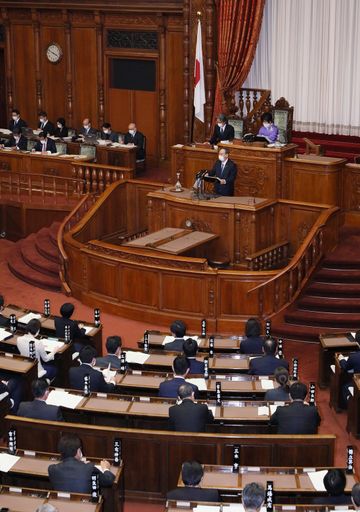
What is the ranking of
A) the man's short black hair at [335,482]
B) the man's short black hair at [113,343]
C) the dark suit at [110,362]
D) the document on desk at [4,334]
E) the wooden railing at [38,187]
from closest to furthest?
the man's short black hair at [335,482], the man's short black hair at [113,343], the dark suit at [110,362], the document on desk at [4,334], the wooden railing at [38,187]

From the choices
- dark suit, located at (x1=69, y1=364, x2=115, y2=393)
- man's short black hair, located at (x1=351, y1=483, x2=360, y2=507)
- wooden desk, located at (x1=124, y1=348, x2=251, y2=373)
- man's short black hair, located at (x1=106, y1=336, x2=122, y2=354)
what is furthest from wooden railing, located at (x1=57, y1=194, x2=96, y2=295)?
man's short black hair, located at (x1=351, y1=483, x2=360, y2=507)

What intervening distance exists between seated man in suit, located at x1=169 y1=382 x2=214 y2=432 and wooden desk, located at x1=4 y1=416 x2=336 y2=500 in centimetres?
16

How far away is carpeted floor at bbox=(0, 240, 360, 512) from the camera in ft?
31.8

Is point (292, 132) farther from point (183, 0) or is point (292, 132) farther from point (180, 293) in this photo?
point (180, 293)

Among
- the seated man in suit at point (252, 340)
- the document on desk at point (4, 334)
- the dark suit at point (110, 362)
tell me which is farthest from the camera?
the document on desk at point (4, 334)

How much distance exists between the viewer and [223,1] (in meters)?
17.5

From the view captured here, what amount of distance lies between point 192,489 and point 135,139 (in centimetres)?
1173

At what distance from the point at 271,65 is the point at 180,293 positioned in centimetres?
665

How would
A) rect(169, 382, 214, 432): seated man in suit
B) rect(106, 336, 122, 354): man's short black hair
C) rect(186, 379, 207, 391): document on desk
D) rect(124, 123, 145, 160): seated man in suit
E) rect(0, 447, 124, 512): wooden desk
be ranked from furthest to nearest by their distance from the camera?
1. rect(124, 123, 145, 160): seated man in suit
2. rect(106, 336, 122, 354): man's short black hair
3. rect(186, 379, 207, 391): document on desk
4. rect(169, 382, 214, 432): seated man in suit
5. rect(0, 447, 124, 512): wooden desk

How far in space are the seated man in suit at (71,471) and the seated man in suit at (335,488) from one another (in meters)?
1.69

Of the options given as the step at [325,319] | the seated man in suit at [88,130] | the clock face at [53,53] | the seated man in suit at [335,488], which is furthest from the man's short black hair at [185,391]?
the clock face at [53,53]

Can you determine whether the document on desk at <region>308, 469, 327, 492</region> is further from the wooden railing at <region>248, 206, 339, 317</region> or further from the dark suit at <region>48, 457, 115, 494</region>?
the wooden railing at <region>248, 206, 339, 317</region>

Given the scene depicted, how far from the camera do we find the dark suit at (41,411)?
8414 millimetres

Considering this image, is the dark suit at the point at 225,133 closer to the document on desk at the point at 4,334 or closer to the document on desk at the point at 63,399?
the document on desk at the point at 4,334
